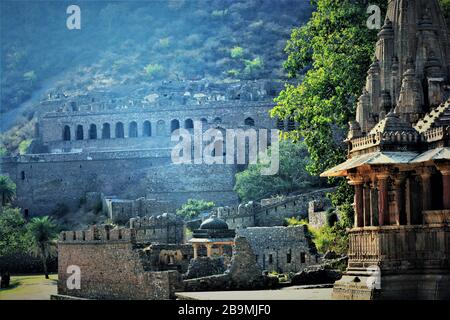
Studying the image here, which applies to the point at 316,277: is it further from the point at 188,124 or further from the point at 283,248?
the point at 188,124

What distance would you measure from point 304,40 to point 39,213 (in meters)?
49.2

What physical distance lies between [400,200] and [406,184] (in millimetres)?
458

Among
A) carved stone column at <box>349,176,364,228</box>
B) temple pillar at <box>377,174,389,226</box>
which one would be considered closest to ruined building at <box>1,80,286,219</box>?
carved stone column at <box>349,176,364,228</box>

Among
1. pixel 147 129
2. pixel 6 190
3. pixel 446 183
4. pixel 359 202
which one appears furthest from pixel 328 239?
pixel 147 129

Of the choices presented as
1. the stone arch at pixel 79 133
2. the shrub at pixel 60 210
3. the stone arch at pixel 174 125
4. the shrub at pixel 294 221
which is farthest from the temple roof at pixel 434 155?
the stone arch at pixel 79 133

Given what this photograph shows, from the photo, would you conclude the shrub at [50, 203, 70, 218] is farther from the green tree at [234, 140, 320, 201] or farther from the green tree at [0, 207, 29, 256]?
the green tree at [234, 140, 320, 201]

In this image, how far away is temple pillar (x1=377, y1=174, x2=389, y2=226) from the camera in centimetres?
3052

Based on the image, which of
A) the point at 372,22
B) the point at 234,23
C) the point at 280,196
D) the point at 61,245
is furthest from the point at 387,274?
the point at 234,23

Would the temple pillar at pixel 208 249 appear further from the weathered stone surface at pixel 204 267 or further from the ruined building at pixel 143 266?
the weathered stone surface at pixel 204 267

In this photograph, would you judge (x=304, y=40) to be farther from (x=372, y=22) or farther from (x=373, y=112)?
(x=373, y=112)

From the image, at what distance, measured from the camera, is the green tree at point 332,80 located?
39.1 m

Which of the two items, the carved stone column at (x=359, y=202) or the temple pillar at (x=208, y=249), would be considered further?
the temple pillar at (x=208, y=249)

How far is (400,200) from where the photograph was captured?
30.7m

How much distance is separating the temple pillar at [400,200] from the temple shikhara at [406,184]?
0.08 feet
